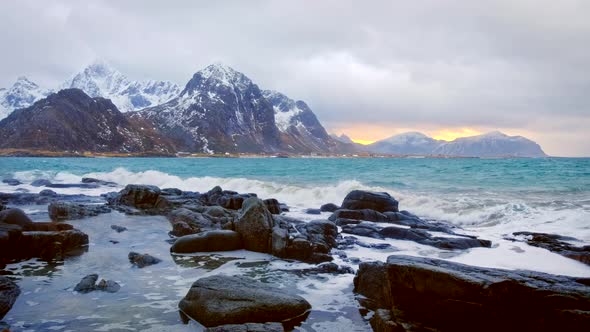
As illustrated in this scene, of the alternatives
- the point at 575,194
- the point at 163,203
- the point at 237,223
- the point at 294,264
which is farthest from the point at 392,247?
the point at 575,194

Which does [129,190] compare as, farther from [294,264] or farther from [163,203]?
[294,264]

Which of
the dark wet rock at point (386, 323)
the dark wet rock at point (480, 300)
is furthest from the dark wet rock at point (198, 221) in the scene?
the dark wet rock at point (480, 300)

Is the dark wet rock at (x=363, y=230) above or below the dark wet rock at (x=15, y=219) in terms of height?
below

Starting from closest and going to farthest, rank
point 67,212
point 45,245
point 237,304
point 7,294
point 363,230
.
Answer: point 237,304, point 7,294, point 45,245, point 363,230, point 67,212

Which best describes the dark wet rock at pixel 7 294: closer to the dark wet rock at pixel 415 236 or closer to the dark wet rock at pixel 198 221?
the dark wet rock at pixel 198 221

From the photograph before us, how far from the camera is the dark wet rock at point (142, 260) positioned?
473 inches

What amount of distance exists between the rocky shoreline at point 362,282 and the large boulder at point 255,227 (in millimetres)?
36

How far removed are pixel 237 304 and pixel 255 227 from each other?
6.69 metres

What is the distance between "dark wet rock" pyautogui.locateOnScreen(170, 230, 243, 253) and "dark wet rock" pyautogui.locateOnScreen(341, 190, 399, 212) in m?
10.6

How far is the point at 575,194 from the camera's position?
2977 cm

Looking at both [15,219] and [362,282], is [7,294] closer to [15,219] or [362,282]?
[15,219]

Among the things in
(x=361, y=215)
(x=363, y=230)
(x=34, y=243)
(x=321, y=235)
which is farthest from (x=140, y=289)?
(x=361, y=215)

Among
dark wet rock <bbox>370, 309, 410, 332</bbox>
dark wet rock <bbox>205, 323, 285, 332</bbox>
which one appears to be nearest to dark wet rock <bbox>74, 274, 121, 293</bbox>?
dark wet rock <bbox>205, 323, 285, 332</bbox>

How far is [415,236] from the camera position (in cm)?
1703
